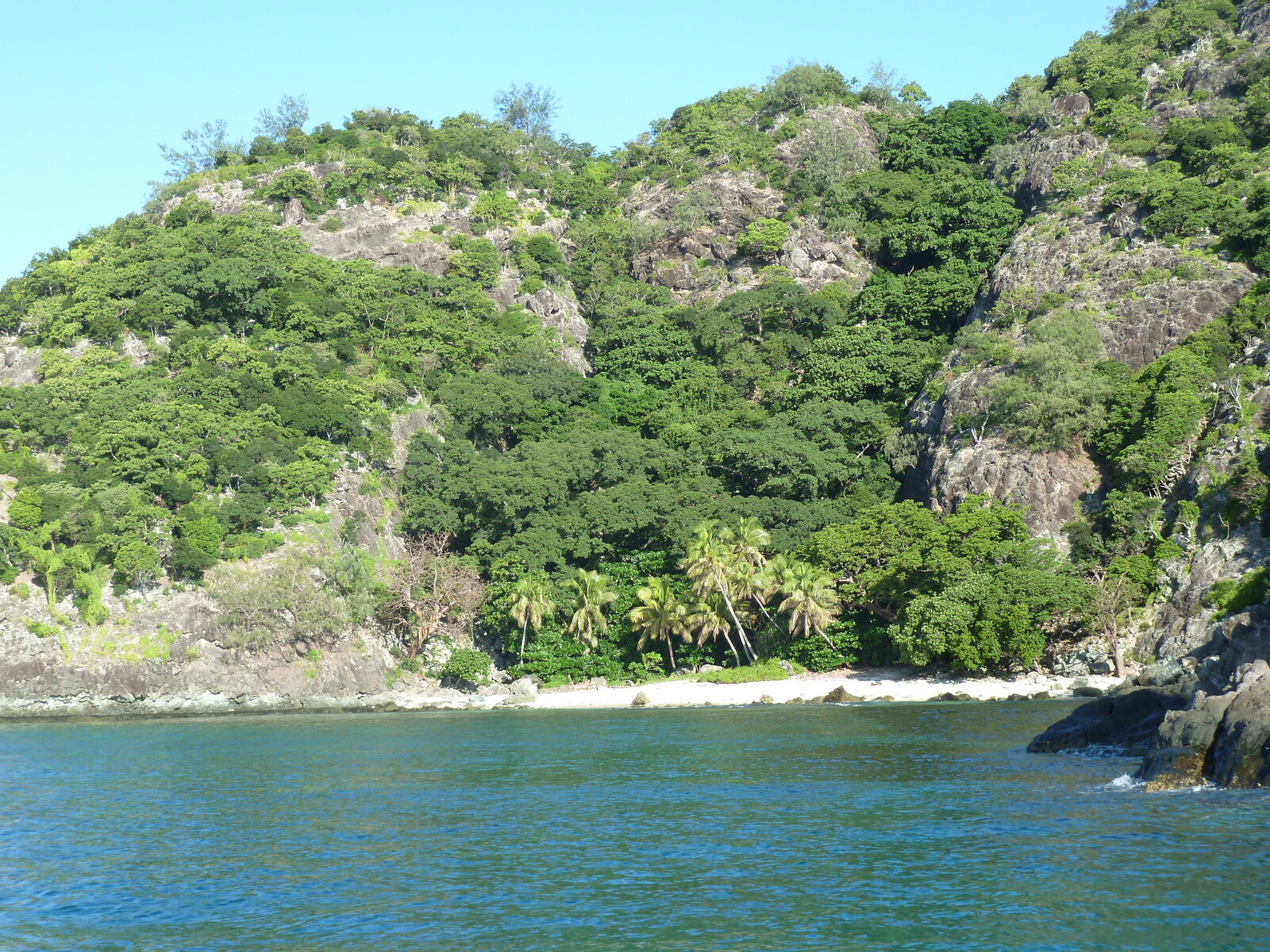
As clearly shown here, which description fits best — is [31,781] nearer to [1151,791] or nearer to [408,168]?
[1151,791]

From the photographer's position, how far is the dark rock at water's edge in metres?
26.5

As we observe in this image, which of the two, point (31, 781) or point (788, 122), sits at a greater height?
point (788, 122)

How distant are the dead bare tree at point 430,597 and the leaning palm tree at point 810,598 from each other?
19750 mm

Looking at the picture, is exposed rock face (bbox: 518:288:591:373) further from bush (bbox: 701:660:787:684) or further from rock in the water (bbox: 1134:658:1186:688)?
rock in the water (bbox: 1134:658:1186:688)

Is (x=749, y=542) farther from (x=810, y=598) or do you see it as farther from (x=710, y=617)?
(x=810, y=598)

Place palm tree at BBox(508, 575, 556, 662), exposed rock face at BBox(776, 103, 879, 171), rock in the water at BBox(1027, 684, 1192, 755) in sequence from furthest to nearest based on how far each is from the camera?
exposed rock face at BBox(776, 103, 879, 171)
palm tree at BBox(508, 575, 556, 662)
rock in the water at BBox(1027, 684, 1192, 755)

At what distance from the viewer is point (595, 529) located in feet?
223

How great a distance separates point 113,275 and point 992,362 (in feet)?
228

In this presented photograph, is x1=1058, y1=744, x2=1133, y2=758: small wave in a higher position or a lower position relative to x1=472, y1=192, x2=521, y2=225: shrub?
lower

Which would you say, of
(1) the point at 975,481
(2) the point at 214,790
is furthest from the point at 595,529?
(2) the point at 214,790

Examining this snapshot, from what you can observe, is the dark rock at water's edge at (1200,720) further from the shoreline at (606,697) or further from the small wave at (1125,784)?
the shoreline at (606,697)

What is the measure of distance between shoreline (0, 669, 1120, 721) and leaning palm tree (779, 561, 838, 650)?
10.5 feet

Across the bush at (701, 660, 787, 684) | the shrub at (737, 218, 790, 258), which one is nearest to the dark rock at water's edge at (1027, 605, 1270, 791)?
the bush at (701, 660, 787, 684)

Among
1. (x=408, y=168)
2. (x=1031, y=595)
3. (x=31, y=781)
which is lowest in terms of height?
(x=31, y=781)
